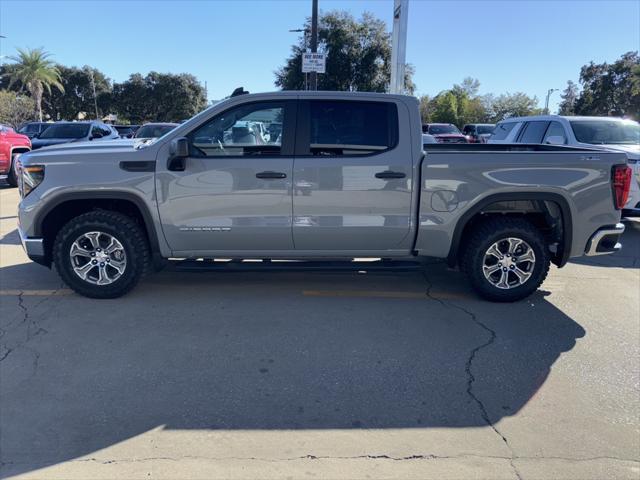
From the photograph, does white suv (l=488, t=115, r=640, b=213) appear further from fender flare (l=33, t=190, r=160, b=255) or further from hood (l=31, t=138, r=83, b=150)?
hood (l=31, t=138, r=83, b=150)

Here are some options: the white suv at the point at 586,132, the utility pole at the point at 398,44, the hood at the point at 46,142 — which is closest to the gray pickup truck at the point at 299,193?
the white suv at the point at 586,132

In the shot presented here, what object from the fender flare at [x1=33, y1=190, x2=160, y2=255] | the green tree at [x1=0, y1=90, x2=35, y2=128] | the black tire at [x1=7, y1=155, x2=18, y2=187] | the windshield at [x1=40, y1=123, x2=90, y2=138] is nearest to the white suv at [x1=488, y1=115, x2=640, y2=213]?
the fender flare at [x1=33, y1=190, x2=160, y2=255]

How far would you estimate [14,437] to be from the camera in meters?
2.86

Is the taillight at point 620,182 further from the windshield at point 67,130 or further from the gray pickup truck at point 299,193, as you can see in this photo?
the windshield at point 67,130

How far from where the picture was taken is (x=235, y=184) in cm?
463

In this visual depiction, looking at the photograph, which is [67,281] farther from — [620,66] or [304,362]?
[620,66]

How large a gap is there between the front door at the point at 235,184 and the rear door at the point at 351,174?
0.47ft

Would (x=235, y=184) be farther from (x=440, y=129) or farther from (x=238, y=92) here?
(x=440, y=129)

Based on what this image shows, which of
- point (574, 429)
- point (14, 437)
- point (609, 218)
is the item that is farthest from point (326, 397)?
point (609, 218)

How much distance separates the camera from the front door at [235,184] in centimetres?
462

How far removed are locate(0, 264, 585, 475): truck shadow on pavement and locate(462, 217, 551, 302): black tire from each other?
0.15m

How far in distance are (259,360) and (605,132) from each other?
8907 mm

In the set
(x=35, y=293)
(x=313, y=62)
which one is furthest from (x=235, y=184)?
(x=313, y=62)

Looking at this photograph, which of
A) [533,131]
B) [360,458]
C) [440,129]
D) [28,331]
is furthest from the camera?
[440,129]
